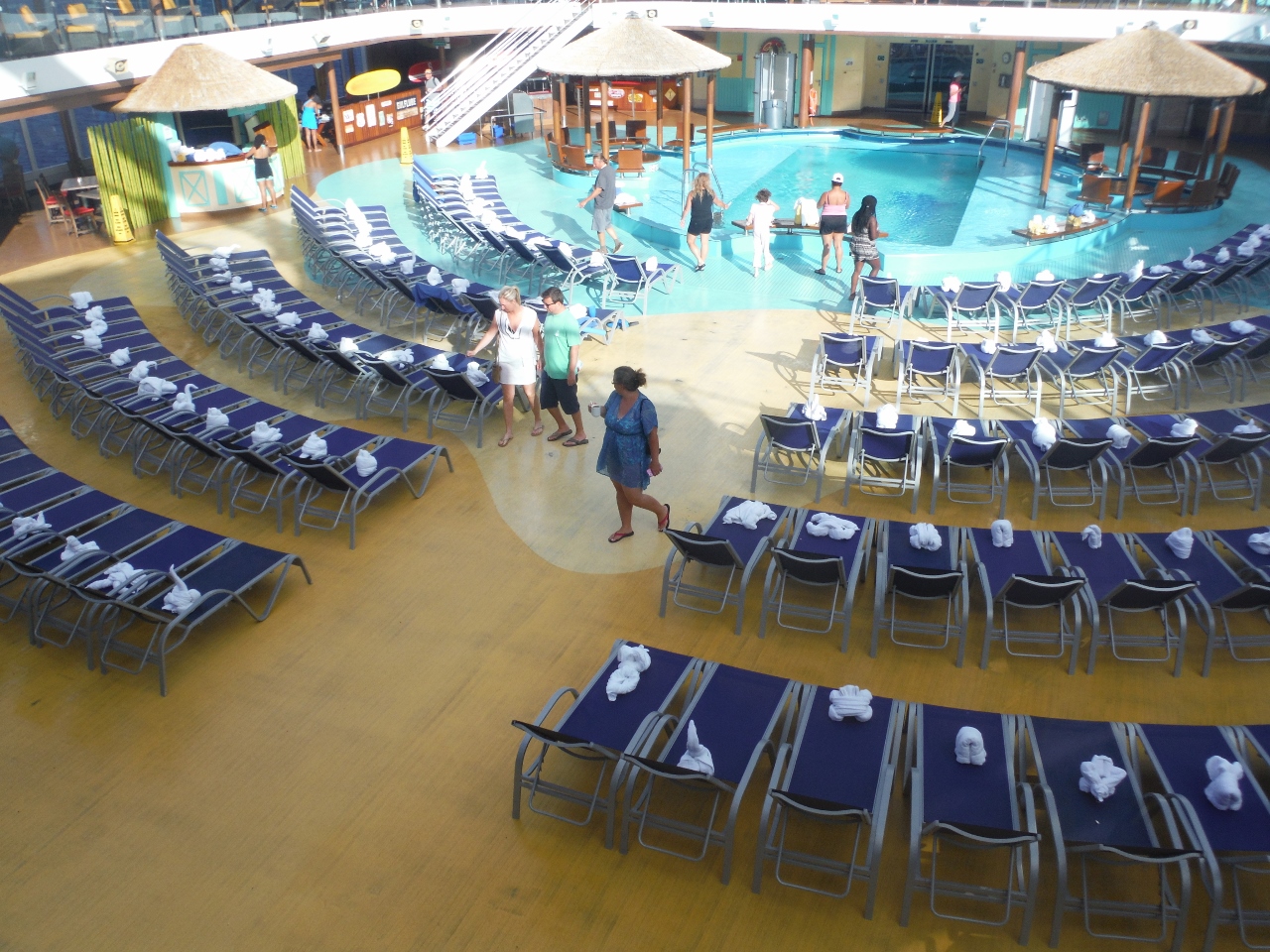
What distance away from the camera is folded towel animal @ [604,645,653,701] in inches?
221

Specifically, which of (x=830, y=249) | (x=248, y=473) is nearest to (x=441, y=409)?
(x=248, y=473)

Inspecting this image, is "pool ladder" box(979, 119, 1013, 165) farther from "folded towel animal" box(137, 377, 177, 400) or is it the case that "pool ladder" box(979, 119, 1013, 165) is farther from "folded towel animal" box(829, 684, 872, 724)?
"folded towel animal" box(829, 684, 872, 724)

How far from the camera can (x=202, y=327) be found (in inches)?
480

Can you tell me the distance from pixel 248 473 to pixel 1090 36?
62.5ft

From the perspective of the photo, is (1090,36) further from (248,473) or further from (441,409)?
(248,473)

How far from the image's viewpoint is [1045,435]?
8.10 m

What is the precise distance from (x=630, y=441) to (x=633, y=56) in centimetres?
1201

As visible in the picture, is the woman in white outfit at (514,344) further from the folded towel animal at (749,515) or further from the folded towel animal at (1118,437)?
the folded towel animal at (1118,437)

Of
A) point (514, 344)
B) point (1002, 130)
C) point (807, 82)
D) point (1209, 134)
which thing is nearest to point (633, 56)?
point (807, 82)

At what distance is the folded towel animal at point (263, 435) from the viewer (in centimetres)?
854

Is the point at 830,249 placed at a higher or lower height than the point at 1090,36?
lower

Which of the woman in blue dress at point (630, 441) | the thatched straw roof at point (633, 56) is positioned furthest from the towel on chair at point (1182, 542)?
the thatched straw roof at point (633, 56)

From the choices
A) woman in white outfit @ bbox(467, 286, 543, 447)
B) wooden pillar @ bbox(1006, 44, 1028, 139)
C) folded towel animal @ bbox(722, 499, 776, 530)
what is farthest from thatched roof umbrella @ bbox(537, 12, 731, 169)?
folded towel animal @ bbox(722, 499, 776, 530)

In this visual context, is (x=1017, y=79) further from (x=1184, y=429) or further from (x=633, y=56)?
(x=1184, y=429)
